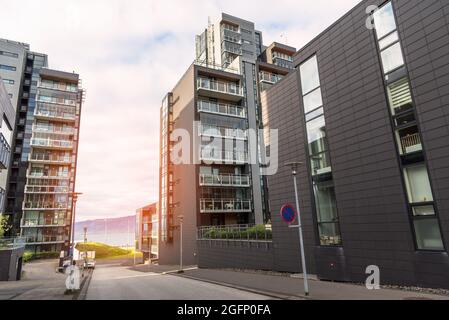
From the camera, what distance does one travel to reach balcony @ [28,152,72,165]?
50.1 m

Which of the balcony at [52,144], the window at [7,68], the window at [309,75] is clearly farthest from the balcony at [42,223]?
the window at [309,75]

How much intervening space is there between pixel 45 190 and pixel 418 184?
5496 centimetres

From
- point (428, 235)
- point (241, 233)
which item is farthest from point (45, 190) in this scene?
point (428, 235)

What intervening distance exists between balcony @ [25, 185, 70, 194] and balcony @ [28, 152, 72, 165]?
444 cm

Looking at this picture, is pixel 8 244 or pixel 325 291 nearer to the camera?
pixel 325 291

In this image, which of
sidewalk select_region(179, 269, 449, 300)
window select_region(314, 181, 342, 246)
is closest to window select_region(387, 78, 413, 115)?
window select_region(314, 181, 342, 246)

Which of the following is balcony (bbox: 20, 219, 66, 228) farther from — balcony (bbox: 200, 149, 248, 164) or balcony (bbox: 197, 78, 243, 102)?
balcony (bbox: 197, 78, 243, 102)

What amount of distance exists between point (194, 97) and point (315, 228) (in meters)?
24.2

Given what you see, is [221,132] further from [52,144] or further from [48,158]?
[48,158]

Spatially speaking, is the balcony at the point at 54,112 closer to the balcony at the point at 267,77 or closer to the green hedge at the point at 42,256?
the green hedge at the point at 42,256

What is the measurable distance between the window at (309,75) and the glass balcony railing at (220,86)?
19534 millimetres

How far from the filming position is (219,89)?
36062mm

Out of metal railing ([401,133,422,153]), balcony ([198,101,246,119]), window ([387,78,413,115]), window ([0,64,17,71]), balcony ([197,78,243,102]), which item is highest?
window ([0,64,17,71])

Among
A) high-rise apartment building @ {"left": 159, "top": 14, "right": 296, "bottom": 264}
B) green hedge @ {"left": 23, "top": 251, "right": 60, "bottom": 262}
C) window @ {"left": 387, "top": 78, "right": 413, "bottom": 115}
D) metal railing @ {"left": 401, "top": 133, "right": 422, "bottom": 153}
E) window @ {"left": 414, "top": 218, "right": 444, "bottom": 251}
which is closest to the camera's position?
window @ {"left": 414, "top": 218, "right": 444, "bottom": 251}
